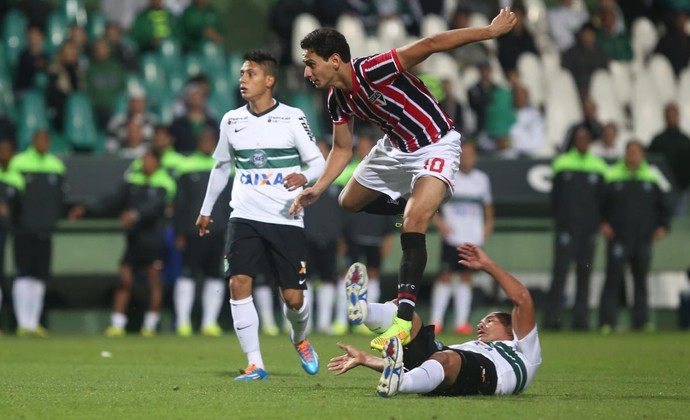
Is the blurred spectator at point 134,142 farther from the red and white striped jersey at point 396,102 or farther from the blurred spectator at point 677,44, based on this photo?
the red and white striped jersey at point 396,102

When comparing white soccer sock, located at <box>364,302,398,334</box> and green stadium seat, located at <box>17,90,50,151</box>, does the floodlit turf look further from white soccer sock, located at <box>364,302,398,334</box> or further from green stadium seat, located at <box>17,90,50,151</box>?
green stadium seat, located at <box>17,90,50,151</box>

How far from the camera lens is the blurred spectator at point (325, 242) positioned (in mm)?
17312

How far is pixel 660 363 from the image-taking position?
11.4 m

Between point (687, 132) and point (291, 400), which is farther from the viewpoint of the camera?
point (687, 132)

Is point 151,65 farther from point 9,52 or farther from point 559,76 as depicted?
point 559,76

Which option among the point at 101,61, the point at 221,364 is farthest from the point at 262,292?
the point at 221,364

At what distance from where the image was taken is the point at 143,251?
16844 mm

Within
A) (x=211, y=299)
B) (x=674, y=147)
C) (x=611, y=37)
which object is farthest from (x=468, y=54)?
(x=211, y=299)

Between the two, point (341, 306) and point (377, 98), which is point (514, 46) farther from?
point (377, 98)

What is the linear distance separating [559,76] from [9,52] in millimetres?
8406

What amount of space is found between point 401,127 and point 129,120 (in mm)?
10662

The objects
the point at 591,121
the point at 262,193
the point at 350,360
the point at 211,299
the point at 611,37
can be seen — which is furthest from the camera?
the point at 611,37

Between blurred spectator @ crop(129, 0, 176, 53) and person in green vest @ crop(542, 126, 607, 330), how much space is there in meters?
6.75

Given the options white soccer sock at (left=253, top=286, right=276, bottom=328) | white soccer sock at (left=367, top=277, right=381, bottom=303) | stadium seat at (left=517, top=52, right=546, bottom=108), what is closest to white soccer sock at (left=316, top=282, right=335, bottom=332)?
white soccer sock at (left=367, top=277, right=381, bottom=303)
